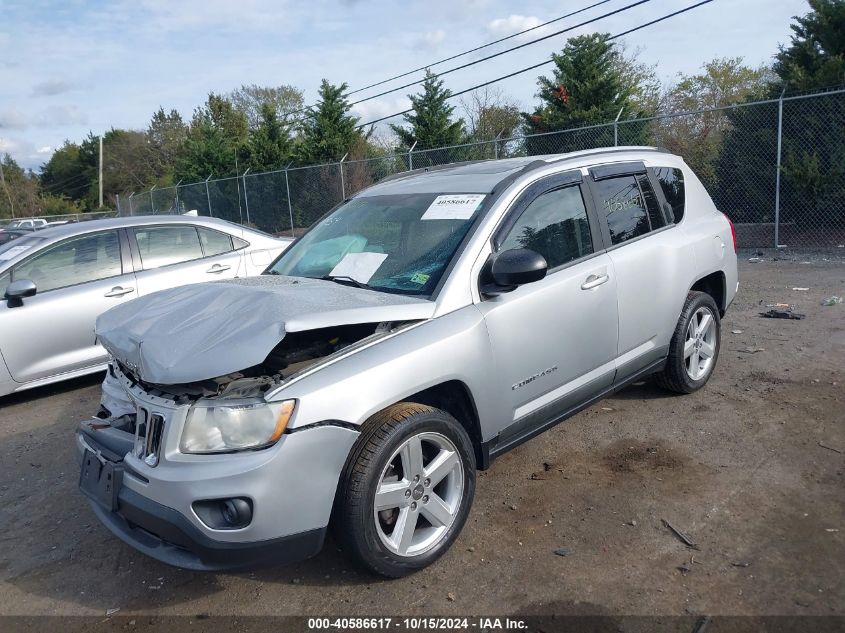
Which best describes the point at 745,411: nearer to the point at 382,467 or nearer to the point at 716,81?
the point at 382,467

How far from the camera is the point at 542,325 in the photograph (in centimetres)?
353

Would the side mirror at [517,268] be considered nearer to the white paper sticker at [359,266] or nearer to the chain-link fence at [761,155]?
the white paper sticker at [359,266]

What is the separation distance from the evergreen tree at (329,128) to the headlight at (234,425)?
22.2 meters

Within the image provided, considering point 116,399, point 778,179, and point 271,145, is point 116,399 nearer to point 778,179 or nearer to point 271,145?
point 778,179

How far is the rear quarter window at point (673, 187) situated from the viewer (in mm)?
4758

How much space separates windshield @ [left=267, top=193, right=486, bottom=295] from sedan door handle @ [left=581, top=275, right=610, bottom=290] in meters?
0.77

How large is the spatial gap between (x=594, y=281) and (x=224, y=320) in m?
2.08

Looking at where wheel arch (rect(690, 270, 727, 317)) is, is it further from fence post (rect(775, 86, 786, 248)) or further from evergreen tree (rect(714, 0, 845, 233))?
evergreen tree (rect(714, 0, 845, 233))

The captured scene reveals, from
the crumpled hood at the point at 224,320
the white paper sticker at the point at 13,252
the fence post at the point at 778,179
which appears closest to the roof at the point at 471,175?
the crumpled hood at the point at 224,320

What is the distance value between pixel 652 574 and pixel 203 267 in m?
5.28

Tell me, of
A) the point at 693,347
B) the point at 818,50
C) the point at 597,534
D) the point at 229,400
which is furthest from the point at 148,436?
the point at 818,50

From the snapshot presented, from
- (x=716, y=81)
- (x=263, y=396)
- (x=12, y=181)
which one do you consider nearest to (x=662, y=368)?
(x=263, y=396)

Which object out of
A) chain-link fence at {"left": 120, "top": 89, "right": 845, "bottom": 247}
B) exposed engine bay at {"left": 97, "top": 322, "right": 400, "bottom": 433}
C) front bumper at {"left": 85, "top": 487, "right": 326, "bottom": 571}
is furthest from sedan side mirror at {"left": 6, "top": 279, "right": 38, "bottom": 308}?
chain-link fence at {"left": 120, "top": 89, "right": 845, "bottom": 247}

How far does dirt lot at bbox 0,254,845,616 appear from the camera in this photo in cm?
283
